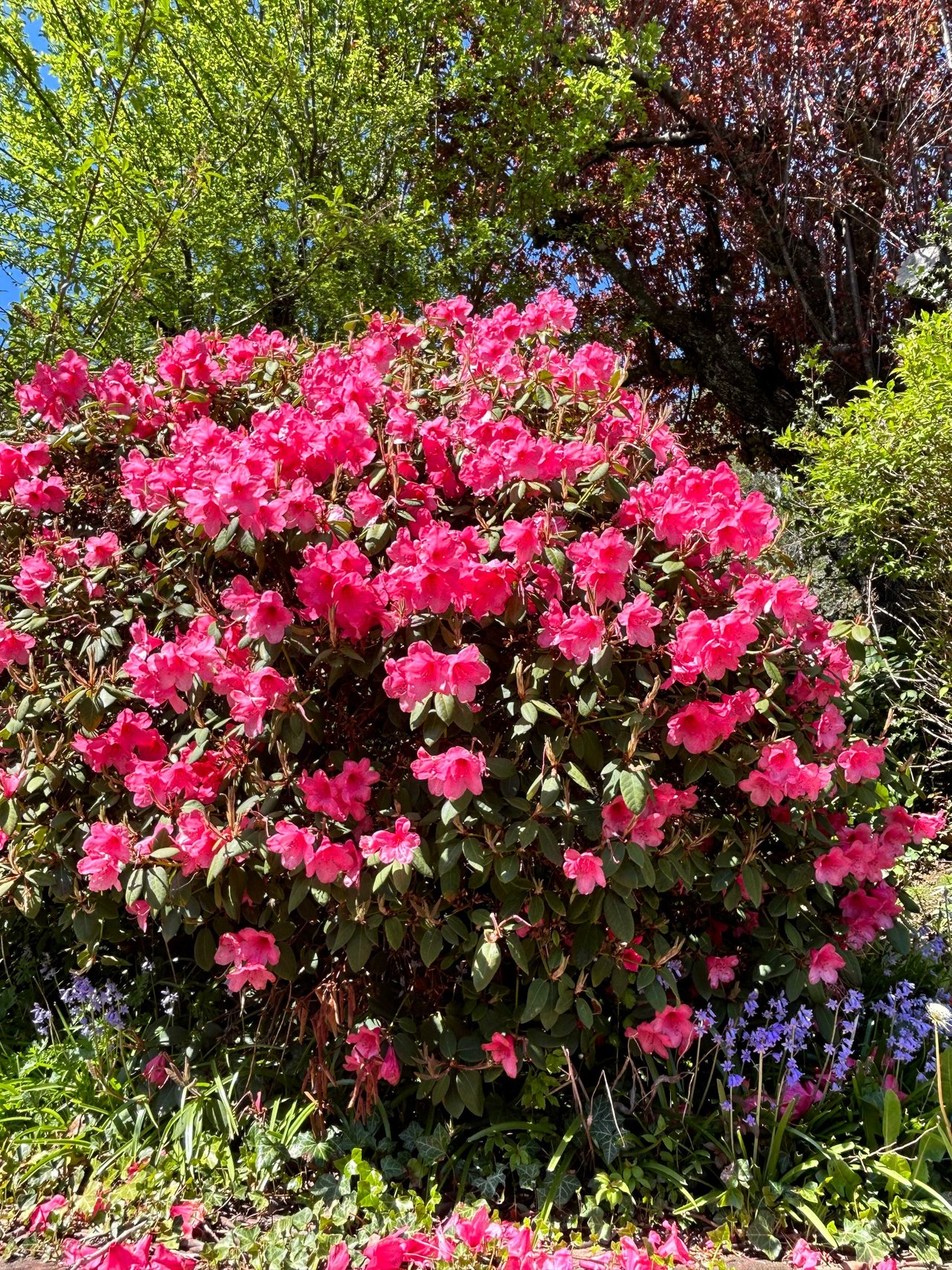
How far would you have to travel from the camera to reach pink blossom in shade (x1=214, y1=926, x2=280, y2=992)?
193cm

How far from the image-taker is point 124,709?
227 cm

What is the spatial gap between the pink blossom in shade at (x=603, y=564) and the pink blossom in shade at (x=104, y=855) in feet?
4.06

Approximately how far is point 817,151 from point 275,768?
7195 millimetres

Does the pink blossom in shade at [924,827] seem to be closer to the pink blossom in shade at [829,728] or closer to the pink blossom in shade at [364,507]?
the pink blossom in shade at [829,728]

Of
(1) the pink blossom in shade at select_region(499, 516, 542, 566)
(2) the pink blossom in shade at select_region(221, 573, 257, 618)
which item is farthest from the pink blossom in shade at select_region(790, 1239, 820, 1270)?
(2) the pink blossom in shade at select_region(221, 573, 257, 618)

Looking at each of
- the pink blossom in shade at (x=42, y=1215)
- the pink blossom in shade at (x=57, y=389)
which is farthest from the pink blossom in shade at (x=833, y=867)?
the pink blossom in shade at (x=57, y=389)

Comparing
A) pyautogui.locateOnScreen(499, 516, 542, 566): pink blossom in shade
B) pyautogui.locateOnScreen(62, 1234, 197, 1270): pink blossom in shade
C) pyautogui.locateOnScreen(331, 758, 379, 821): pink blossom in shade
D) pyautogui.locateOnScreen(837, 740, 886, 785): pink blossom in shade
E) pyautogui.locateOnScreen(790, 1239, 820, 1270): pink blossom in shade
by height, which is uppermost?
pyautogui.locateOnScreen(499, 516, 542, 566): pink blossom in shade

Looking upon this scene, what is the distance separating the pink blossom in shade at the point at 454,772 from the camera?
1.74 metres

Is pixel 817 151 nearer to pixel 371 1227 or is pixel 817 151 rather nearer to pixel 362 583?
pixel 362 583

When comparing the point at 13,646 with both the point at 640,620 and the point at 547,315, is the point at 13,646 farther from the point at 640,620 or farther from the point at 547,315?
the point at 547,315

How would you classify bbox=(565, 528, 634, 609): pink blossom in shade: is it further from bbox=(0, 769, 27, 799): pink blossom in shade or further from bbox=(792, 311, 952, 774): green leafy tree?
bbox=(792, 311, 952, 774): green leafy tree

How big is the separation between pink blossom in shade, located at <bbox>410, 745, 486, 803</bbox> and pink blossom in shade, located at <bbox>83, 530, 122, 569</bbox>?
1136mm

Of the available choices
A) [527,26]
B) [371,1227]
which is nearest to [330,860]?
[371,1227]

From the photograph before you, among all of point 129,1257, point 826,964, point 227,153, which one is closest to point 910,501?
point 826,964
